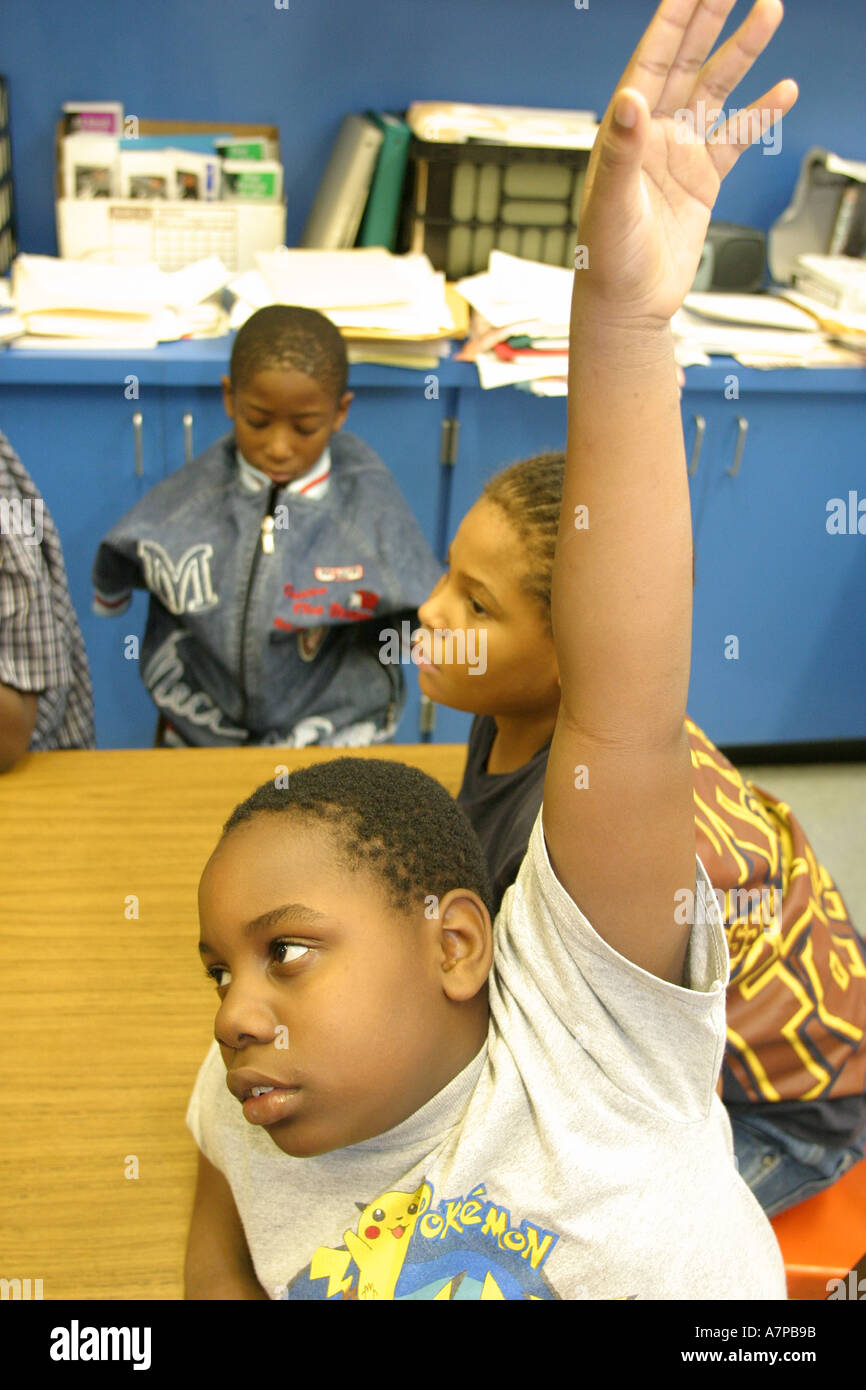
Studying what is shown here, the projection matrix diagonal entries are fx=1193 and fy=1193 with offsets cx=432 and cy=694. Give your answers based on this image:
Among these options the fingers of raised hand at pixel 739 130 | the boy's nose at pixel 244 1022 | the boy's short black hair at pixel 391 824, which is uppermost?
the fingers of raised hand at pixel 739 130

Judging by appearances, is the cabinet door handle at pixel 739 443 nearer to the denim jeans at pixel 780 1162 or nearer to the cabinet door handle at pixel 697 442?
the cabinet door handle at pixel 697 442

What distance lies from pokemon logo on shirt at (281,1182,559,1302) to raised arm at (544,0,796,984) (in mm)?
180

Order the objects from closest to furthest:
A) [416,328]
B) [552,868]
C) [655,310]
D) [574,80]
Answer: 1. [655,310]
2. [552,868]
3. [416,328]
4. [574,80]

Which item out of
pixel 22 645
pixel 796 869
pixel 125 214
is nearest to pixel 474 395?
pixel 125 214

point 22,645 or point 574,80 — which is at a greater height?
point 574,80

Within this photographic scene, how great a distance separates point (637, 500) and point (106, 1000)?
0.66 m

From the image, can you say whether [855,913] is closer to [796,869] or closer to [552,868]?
[796,869]

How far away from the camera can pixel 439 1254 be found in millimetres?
701

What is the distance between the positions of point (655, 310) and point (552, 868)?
1.00 ft

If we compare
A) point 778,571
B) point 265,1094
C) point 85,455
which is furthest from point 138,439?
point 265,1094

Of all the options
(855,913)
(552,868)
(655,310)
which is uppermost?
(655,310)

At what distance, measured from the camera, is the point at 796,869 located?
3.35ft

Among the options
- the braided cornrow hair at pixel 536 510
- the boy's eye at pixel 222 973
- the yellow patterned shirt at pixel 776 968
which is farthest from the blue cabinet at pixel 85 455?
the boy's eye at pixel 222 973

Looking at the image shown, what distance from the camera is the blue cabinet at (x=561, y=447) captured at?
2316 millimetres
